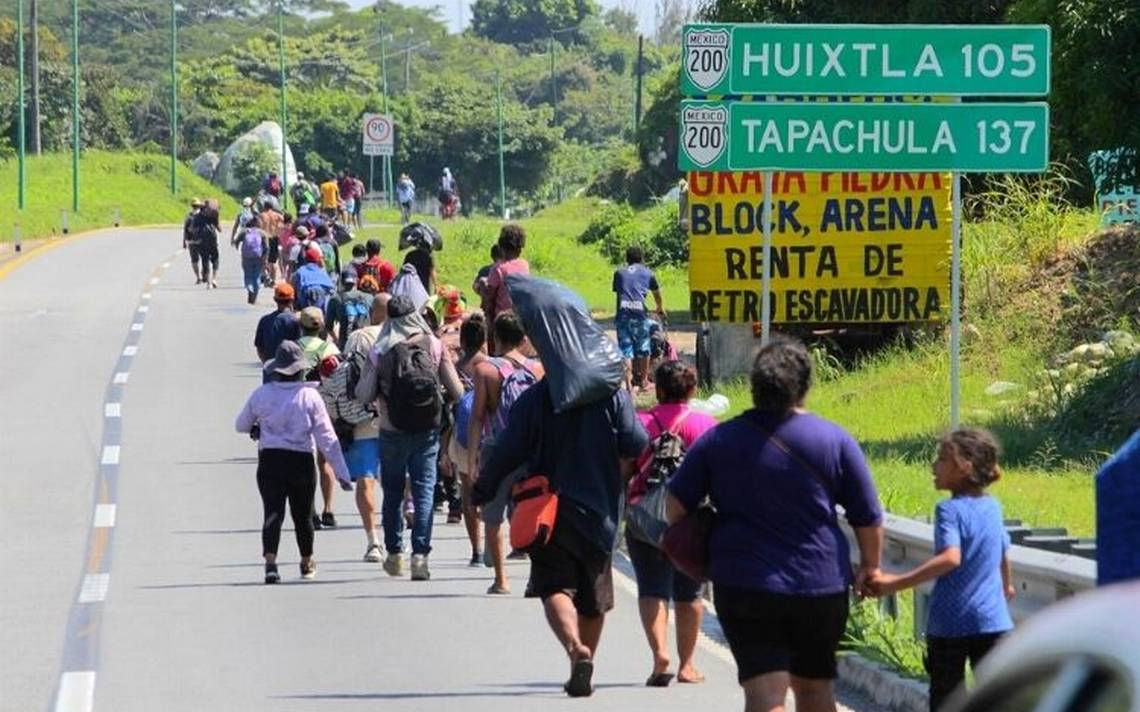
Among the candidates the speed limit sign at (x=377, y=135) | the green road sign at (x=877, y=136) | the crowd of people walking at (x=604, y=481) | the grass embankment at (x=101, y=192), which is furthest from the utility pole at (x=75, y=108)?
the green road sign at (x=877, y=136)

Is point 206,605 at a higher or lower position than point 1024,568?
lower

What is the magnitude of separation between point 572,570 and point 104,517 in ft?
26.4

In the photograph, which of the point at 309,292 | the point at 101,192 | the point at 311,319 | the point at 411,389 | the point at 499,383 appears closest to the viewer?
the point at 499,383

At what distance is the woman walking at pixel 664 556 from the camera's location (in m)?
10.0

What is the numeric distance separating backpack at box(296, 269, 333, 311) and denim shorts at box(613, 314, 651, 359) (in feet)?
10.9

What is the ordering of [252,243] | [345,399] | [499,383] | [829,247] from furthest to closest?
1. [252,243]
2. [829,247]
3. [345,399]
4. [499,383]

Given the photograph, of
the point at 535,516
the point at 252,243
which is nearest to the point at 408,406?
the point at 535,516

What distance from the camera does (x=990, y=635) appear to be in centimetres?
759

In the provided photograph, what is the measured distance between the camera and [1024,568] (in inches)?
349

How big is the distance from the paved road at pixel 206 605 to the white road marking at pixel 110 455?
1.8 inches

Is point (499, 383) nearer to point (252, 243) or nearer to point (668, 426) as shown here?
point (668, 426)

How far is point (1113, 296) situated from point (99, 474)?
10.7 meters

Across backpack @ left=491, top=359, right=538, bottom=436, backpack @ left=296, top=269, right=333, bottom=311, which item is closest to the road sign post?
backpack @ left=491, top=359, right=538, bottom=436

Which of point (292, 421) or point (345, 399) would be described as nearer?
point (292, 421)
